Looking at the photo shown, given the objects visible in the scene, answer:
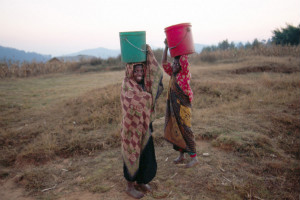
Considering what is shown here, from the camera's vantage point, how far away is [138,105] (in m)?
2.30

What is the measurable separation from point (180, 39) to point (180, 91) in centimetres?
69

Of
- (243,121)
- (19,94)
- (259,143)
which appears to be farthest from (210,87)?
(19,94)

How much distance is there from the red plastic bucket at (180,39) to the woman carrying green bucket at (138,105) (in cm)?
45

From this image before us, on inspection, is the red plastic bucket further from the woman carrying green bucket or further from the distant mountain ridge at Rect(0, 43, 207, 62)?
the distant mountain ridge at Rect(0, 43, 207, 62)

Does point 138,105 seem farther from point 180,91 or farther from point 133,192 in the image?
point 133,192

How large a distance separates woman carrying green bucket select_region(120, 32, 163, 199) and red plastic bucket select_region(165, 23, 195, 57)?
0.45m

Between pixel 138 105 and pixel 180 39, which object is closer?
pixel 138 105

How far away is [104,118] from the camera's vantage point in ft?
16.8

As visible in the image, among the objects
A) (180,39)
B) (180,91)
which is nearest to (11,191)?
(180,91)

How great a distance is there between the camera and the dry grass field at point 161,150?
2.72 metres

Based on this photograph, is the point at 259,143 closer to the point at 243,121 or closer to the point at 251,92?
the point at 243,121

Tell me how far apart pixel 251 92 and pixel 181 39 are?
5.12 meters

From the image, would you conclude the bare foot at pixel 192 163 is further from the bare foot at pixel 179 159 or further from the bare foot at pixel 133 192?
the bare foot at pixel 133 192

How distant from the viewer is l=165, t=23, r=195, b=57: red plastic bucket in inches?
103
